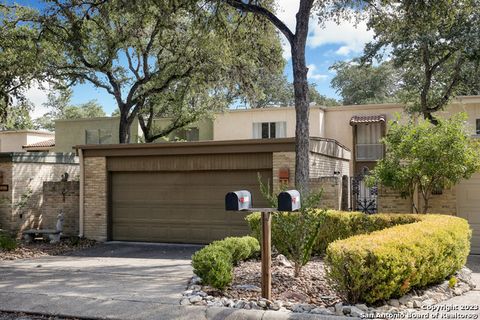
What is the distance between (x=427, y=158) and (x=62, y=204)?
1069 centimetres

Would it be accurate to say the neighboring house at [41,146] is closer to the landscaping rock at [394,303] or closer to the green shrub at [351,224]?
the green shrub at [351,224]

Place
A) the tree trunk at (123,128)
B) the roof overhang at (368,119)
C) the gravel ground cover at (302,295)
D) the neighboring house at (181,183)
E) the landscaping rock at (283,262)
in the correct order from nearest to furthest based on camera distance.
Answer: the gravel ground cover at (302,295), the landscaping rock at (283,262), the neighboring house at (181,183), the tree trunk at (123,128), the roof overhang at (368,119)

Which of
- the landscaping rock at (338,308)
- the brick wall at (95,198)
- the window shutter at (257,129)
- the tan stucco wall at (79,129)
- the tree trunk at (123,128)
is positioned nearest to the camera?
the landscaping rock at (338,308)

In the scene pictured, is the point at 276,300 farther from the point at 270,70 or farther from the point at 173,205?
the point at 270,70

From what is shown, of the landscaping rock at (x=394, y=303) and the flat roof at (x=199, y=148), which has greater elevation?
the flat roof at (x=199, y=148)

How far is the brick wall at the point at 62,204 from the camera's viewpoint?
1501cm

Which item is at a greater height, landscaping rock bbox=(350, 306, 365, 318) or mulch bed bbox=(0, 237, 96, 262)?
landscaping rock bbox=(350, 306, 365, 318)

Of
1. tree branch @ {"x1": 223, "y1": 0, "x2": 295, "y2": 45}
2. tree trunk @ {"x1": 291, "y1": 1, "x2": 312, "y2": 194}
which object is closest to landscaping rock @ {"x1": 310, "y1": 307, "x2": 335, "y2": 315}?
tree trunk @ {"x1": 291, "y1": 1, "x2": 312, "y2": 194}

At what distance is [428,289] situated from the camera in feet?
23.2

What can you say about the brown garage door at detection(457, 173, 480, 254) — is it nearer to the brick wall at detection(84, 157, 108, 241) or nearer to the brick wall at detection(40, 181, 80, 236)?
the brick wall at detection(84, 157, 108, 241)

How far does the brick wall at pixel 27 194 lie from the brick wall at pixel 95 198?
2617mm

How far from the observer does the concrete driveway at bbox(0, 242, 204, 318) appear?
22.4ft

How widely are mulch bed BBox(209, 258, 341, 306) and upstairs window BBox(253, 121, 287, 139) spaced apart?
18783 millimetres

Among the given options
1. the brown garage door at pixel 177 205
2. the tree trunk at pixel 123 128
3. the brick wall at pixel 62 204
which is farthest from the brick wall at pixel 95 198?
the tree trunk at pixel 123 128
